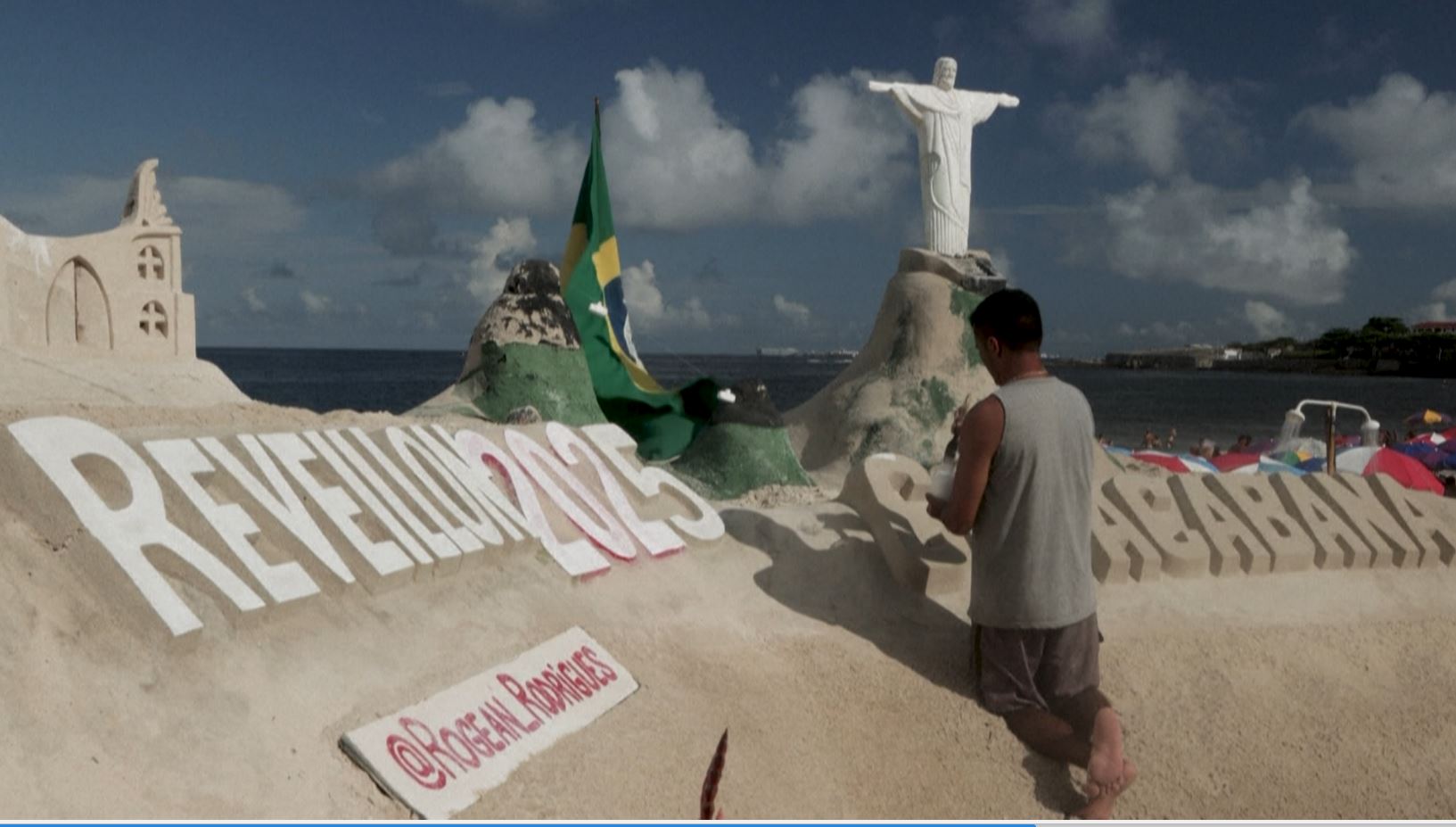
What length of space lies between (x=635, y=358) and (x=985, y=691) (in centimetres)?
820

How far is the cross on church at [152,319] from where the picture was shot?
11430 mm

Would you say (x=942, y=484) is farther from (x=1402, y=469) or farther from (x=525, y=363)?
(x=1402, y=469)

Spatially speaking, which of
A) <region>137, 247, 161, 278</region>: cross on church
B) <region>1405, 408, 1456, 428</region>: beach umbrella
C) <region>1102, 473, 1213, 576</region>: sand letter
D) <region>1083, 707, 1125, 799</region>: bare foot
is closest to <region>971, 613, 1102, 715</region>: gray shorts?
<region>1083, 707, 1125, 799</region>: bare foot

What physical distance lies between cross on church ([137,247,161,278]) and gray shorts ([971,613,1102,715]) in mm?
9934

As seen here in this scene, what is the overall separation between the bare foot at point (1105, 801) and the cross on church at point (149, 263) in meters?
10.6

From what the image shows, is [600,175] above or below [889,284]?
above

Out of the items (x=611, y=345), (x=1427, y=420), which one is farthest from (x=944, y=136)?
(x=1427, y=420)

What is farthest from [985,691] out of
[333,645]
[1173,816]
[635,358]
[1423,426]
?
[1423,426]

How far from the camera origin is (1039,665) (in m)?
4.48

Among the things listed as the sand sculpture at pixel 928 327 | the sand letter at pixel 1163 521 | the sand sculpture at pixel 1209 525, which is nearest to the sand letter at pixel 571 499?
the sand sculpture at pixel 1209 525

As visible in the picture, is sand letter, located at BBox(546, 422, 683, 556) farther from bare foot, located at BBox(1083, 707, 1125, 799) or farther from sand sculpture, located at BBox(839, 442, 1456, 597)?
bare foot, located at BBox(1083, 707, 1125, 799)

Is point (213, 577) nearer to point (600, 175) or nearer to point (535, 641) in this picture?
point (535, 641)

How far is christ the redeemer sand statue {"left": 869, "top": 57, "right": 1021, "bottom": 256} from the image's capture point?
13.9m

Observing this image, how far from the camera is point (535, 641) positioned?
14.2 ft
